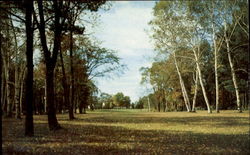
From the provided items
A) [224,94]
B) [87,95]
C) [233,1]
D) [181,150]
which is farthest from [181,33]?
[224,94]

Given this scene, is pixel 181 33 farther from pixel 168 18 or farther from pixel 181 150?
pixel 181 150

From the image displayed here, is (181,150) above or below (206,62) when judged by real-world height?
below

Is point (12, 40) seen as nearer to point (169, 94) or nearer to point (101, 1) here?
point (101, 1)

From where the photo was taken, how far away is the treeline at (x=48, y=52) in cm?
1406

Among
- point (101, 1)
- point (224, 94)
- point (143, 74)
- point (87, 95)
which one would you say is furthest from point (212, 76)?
point (101, 1)

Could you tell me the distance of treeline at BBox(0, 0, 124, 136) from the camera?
14062mm

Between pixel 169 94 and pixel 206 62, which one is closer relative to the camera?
pixel 206 62

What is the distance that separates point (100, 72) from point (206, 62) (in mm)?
29310

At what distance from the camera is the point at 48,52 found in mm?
17016

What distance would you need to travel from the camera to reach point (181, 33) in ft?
142

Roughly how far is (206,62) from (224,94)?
26.8m

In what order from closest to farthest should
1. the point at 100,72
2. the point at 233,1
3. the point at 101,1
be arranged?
the point at 101,1 → the point at 233,1 → the point at 100,72

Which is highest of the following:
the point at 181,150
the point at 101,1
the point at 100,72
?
the point at 101,1

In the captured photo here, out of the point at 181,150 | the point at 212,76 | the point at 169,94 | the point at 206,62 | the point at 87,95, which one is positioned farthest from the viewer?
the point at 169,94
